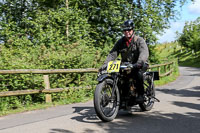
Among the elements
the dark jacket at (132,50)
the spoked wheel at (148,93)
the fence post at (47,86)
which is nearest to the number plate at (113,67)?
the dark jacket at (132,50)

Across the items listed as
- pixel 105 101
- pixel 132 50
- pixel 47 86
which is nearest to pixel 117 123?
pixel 105 101

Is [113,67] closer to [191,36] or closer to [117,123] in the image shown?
[117,123]

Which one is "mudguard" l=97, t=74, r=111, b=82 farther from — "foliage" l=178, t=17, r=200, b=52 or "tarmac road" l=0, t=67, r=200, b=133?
"foliage" l=178, t=17, r=200, b=52

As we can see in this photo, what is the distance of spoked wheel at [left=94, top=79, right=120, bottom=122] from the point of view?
4.82 meters

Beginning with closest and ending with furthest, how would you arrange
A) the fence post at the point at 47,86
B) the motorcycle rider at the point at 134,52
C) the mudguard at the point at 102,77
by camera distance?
the mudguard at the point at 102,77 → the motorcycle rider at the point at 134,52 → the fence post at the point at 47,86

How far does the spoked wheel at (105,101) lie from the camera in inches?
190

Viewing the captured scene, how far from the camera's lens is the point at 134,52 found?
5832 mm

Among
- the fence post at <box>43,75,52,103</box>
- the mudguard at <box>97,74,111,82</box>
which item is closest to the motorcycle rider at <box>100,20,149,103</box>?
the mudguard at <box>97,74,111,82</box>

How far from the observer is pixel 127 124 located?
15.9ft

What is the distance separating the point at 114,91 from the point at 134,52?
1.13 m

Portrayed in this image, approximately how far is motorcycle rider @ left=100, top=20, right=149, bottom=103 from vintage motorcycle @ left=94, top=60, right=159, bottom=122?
0.13 m

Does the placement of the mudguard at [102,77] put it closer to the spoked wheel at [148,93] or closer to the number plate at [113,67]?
the number plate at [113,67]

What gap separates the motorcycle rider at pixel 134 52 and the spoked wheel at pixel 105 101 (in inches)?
20.7

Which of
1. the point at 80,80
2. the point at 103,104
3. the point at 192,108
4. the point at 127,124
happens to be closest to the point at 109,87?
the point at 103,104
